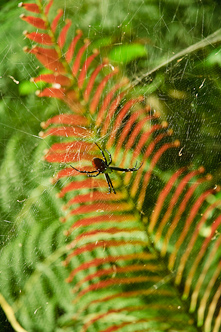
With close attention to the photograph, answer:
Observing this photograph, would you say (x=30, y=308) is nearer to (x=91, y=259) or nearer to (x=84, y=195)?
(x=91, y=259)

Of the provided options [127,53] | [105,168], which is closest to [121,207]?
[105,168]

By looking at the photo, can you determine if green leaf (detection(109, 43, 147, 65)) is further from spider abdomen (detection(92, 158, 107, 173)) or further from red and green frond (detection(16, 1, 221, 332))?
spider abdomen (detection(92, 158, 107, 173))

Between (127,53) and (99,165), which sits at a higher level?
(127,53)

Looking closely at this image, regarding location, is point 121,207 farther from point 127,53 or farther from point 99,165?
point 127,53

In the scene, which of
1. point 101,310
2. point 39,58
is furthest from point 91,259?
point 39,58

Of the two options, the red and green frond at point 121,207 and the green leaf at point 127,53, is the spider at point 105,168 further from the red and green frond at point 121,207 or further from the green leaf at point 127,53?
the green leaf at point 127,53

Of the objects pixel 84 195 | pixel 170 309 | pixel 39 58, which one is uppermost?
pixel 39 58

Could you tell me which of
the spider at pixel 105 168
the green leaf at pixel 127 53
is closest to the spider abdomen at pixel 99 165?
the spider at pixel 105 168

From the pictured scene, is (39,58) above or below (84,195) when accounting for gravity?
above
